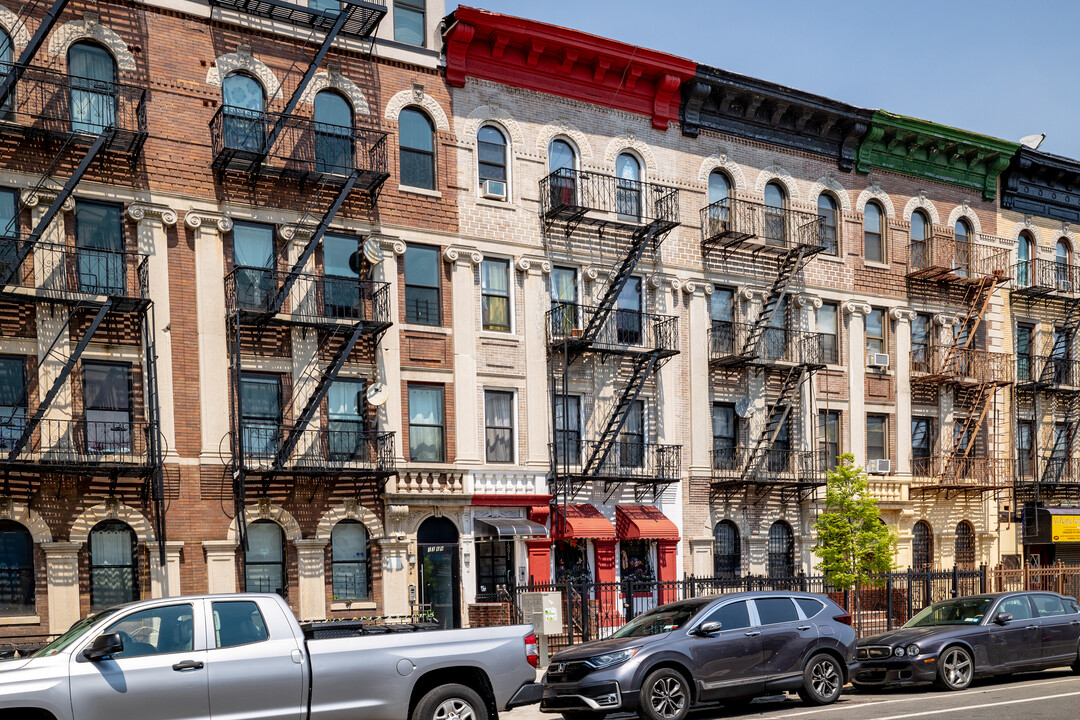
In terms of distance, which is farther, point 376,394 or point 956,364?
point 956,364

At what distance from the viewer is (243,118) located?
23.4m

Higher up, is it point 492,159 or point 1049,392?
point 492,159

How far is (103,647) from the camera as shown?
10.7 meters

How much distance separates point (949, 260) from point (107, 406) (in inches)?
926

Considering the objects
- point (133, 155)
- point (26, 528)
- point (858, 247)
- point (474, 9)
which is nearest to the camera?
point (26, 528)

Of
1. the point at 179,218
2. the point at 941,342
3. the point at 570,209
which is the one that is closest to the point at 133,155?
the point at 179,218

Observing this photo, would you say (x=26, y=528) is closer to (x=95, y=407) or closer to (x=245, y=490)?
(x=95, y=407)

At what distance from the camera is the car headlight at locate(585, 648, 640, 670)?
14.9 meters

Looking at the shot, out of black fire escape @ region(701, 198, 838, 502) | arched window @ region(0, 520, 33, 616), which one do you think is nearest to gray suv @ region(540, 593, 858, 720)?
arched window @ region(0, 520, 33, 616)

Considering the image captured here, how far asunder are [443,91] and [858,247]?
1304 centimetres

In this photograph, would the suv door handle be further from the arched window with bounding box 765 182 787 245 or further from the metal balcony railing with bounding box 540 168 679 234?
the arched window with bounding box 765 182 787 245

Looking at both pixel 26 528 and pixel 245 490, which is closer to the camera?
pixel 26 528

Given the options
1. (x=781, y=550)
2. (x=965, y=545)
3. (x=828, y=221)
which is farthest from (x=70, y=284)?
(x=965, y=545)

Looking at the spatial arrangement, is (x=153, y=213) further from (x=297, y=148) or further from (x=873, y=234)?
(x=873, y=234)
